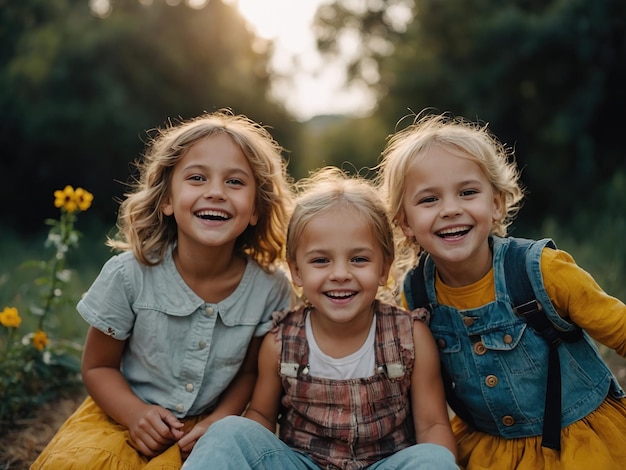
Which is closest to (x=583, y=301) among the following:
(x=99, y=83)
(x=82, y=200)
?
(x=82, y=200)

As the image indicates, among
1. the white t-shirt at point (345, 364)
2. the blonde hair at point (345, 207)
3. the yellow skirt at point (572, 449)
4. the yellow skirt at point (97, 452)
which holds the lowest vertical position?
the yellow skirt at point (97, 452)

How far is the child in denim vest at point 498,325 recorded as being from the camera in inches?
81.1

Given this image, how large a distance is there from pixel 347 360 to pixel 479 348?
435 mm

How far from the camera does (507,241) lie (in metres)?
2.24

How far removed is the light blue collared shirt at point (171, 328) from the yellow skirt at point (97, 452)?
0.62ft

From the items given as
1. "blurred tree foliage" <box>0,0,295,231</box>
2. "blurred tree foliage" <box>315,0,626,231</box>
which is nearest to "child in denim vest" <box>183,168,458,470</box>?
"blurred tree foliage" <box>315,0,626,231</box>

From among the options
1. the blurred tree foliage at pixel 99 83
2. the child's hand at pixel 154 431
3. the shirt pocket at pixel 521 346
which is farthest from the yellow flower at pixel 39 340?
the blurred tree foliage at pixel 99 83

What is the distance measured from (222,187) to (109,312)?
1.92 ft

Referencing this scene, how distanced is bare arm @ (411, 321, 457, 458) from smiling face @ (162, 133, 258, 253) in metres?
0.73

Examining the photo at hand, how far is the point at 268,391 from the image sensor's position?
224 cm

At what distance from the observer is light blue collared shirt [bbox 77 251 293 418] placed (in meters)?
2.34

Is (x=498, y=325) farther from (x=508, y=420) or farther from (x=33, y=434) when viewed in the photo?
(x=33, y=434)

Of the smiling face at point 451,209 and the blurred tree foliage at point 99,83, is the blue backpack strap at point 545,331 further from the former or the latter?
the blurred tree foliage at point 99,83

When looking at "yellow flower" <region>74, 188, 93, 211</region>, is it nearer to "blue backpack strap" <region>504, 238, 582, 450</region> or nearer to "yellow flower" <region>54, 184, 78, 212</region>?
"yellow flower" <region>54, 184, 78, 212</region>
